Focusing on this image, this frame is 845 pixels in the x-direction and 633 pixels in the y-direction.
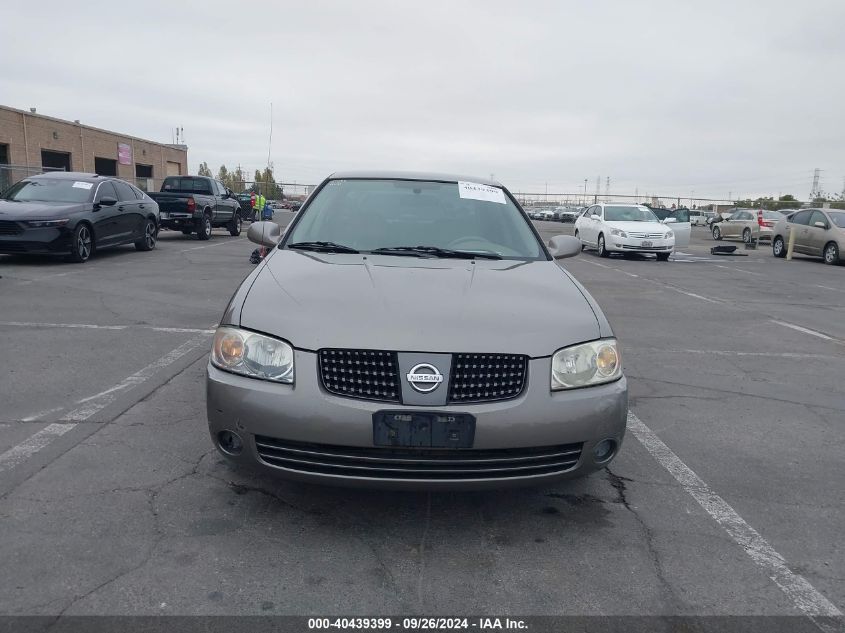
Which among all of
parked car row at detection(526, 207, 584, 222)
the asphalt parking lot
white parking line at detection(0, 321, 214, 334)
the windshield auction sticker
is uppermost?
the windshield auction sticker

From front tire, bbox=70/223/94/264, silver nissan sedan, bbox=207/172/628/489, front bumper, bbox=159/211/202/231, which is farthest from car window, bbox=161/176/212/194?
silver nissan sedan, bbox=207/172/628/489

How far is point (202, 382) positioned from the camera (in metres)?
5.44

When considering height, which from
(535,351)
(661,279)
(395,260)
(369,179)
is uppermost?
(369,179)

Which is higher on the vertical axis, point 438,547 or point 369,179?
point 369,179

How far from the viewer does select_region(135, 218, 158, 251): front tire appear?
15648 millimetres

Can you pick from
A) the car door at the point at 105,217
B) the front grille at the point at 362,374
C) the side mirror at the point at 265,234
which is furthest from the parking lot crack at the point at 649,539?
the car door at the point at 105,217

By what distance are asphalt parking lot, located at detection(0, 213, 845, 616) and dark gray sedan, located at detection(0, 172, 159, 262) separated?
6753 mm

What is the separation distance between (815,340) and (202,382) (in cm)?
681

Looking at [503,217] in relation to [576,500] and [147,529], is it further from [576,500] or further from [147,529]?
[147,529]

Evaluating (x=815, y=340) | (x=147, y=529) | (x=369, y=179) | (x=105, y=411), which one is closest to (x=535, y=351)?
(x=147, y=529)

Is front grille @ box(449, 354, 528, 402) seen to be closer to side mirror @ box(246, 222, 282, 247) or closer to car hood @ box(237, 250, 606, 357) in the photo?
car hood @ box(237, 250, 606, 357)

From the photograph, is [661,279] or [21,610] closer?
[21,610]

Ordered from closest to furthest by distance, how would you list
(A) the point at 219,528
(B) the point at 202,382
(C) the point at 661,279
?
1. (A) the point at 219,528
2. (B) the point at 202,382
3. (C) the point at 661,279

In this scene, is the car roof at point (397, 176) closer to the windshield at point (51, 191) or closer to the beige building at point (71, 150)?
the windshield at point (51, 191)
